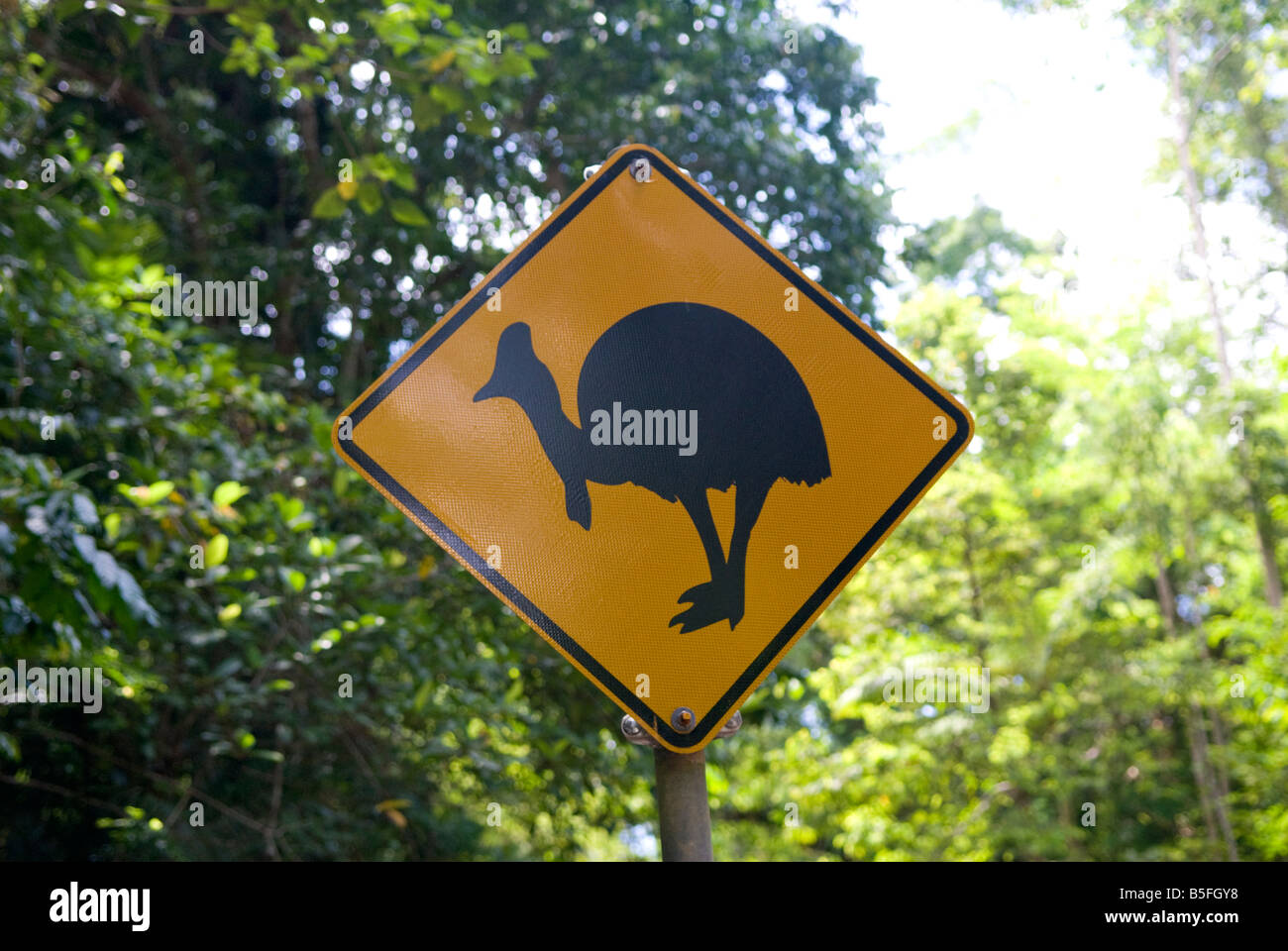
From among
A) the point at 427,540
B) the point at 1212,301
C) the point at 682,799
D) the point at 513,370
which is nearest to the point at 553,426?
the point at 513,370

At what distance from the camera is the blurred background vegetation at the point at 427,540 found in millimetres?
3330

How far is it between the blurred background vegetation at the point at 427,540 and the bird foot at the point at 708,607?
1369 mm

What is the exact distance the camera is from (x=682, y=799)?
1.20 metres

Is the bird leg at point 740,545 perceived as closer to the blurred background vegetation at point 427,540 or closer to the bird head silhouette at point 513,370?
the bird head silhouette at point 513,370

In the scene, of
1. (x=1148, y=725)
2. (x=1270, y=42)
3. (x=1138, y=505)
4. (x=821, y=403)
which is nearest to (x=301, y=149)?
(x=821, y=403)

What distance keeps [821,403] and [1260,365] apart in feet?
30.1

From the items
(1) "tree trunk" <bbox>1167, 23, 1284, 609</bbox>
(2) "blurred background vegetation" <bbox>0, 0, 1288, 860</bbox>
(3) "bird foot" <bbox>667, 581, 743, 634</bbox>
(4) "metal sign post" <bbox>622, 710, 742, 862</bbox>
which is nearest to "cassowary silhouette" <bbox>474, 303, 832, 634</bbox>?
(3) "bird foot" <bbox>667, 581, 743, 634</bbox>

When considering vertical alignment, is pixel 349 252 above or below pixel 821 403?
above

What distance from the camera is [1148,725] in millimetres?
11289

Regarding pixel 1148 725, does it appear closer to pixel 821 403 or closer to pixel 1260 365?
pixel 1260 365

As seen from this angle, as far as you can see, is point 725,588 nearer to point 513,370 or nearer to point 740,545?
point 740,545

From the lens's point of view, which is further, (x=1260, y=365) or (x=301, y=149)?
(x=1260, y=365)
